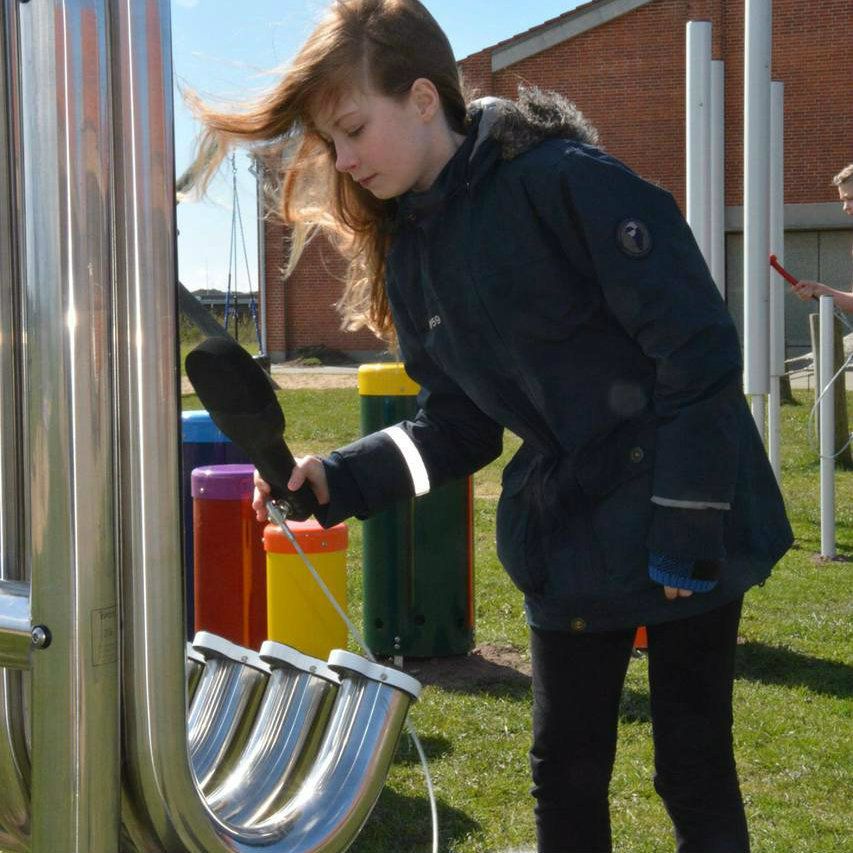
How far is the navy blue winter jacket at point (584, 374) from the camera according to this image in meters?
1.78

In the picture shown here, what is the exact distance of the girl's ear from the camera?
189 centimetres

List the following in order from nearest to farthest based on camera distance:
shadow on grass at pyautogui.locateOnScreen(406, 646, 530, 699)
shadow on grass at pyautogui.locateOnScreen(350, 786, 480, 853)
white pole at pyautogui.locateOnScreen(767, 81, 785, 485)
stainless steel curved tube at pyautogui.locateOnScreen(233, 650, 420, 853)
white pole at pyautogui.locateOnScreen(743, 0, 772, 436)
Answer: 1. stainless steel curved tube at pyautogui.locateOnScreen(233, 650, 420, 853)
2. shadow on grass at pyautogui.locateOnScreen(350, 786, 480, 853)
3. shadow on grass at pyautogui.locateOnScreen(406, 646, 530, 699)
4. white pole at pyautogui.locateOnScreen(743, 0, 772, 436)
5. white pole at pyautogui.locateOnScreen(767, 81, 785, 485)

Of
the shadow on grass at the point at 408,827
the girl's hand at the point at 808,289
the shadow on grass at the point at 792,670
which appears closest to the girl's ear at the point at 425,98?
the shadow on grass at the point at 408,827

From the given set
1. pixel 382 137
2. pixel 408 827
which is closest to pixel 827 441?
pixel 408 827

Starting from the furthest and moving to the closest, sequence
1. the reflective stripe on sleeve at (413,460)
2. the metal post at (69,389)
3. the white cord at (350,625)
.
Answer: the reflective stripe on sleeve at (413,460), the white cord at (350,625), the metal post at (69,389)

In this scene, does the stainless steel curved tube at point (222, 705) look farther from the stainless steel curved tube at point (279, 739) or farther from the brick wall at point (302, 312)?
the brick wall at point (302, 312)

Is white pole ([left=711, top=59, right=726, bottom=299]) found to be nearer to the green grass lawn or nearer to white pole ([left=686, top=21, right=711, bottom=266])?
white pole ([left=686, top=21, right=711, bottom=266])

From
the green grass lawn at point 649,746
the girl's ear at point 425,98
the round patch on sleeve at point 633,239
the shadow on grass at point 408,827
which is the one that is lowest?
the shadow on grass at point 408,827

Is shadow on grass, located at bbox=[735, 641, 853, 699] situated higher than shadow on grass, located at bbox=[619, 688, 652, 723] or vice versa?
shadow on grass, located at bbox=[619, 688, 652, 723]

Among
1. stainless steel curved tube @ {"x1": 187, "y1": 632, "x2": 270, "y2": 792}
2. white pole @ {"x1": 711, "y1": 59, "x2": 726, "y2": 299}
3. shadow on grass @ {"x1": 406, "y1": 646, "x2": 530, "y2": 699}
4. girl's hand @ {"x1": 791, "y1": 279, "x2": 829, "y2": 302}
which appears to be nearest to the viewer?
stainless steel curved tube @ {"x1": 187, "y1": 632, "x2": 270, "y2": 792}

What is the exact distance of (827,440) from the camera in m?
6.52

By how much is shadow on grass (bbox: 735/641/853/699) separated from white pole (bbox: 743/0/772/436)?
1.05 metres

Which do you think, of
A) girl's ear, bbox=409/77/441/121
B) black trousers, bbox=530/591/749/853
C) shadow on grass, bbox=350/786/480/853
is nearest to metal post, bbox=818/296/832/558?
shadow on grass, bbox=350/786/480/853

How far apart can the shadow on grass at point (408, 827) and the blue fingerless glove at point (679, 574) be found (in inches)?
61.6
